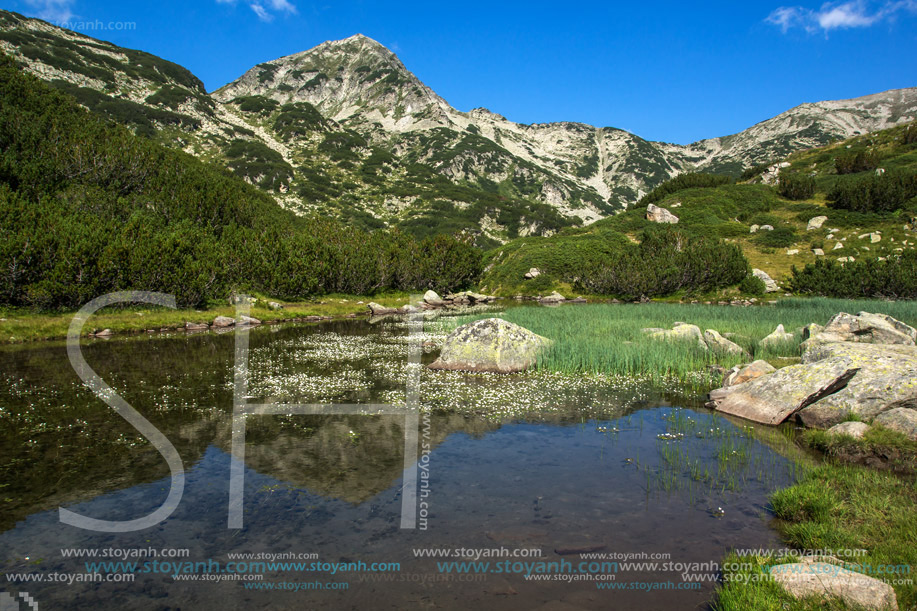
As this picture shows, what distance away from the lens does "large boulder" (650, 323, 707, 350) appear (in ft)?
85.7

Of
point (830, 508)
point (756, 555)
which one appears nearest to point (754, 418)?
point (830, 508)

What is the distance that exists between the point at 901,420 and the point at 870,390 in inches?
64.8

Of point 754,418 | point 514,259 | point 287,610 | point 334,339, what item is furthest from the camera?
point 514,259

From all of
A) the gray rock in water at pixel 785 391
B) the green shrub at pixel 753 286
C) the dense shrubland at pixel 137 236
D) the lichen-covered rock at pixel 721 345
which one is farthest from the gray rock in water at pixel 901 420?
the green shrub at pixel 753 286

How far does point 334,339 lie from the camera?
3622cm

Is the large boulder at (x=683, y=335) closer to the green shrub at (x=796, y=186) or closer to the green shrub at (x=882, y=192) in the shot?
the green shrub at (x=882, y=192)

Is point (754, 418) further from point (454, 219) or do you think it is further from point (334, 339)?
point (454, 219)

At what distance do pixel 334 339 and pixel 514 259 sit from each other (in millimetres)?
69827

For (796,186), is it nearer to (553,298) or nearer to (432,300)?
(553,298)

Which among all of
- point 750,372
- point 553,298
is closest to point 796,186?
point 553,298

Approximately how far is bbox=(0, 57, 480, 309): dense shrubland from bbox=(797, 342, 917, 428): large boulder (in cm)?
5167
